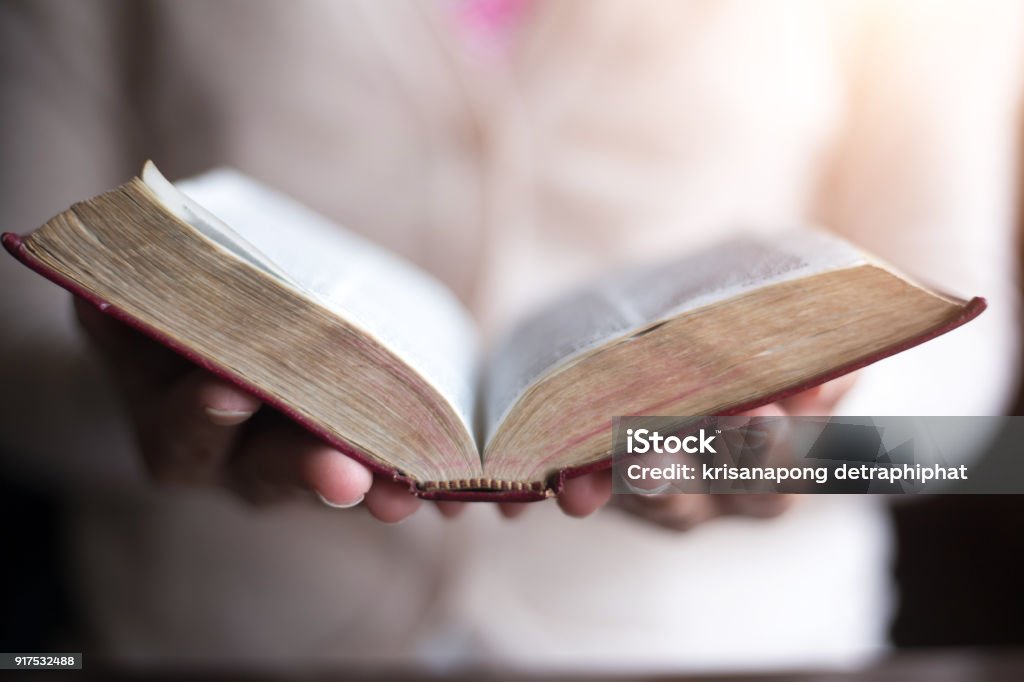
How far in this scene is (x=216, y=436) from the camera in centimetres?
39

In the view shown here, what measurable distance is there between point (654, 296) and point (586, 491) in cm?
11

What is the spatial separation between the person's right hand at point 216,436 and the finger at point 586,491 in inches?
3.2

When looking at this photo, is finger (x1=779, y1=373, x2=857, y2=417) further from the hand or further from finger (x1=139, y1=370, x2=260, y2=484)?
finger (x1=139, y1=370, x2=260, y2=484)

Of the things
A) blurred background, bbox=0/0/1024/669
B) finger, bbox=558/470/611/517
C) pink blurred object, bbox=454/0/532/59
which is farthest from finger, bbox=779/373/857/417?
pink blurred object, bbox=454/0/532/59

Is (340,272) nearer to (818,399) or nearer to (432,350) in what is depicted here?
(432,350)

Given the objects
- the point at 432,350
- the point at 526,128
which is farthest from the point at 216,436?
the point at 526,128

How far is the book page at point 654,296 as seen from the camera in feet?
1.11

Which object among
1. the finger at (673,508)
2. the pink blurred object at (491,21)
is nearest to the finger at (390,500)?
the finger at (673,508)

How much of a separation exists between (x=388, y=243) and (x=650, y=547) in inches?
16.6

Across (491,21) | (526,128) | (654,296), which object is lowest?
(654,296)

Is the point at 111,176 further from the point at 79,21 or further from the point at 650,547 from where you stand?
the point at 650,547

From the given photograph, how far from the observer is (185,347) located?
330 mm

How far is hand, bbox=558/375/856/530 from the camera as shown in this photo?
0.38 meters

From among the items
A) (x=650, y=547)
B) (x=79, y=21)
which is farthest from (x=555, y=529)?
(x=79, y=21)
